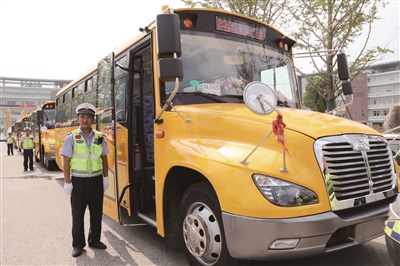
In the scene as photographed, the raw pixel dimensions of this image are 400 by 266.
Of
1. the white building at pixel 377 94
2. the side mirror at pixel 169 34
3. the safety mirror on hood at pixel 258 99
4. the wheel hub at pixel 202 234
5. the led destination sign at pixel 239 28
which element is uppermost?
the white building at pixel 377 94

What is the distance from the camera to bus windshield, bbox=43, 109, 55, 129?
13763 mm

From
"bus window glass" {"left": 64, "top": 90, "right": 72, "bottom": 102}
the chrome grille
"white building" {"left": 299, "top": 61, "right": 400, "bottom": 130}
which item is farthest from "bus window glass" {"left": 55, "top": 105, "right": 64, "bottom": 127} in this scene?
"white building" {"left": 299, "top": 61, "right": 400, "bottom": 130}

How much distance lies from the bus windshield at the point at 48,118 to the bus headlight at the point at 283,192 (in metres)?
13.0

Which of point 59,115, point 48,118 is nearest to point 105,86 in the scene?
point 59,115

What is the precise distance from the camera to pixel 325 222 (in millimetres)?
2473

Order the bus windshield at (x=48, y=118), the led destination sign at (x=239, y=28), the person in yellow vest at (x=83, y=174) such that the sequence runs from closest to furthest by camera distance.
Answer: the led destination sign at (x=239, y=28)
the person in yellow vest at (x=83, y=174)
the bus windshield at (x=48, y=118)

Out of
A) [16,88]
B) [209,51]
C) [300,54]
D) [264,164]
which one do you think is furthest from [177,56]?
[16,88]

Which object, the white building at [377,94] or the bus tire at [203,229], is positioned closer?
the bus tire at [203,229]

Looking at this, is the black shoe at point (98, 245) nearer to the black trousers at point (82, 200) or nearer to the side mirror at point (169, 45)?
the black trousers at point (82, 200)

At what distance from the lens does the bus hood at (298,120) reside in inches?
110

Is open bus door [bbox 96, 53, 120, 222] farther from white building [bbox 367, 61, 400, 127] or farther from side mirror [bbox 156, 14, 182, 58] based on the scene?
white building [bbox 367, 61, 400, 127]

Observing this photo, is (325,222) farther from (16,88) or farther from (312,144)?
(16,88)

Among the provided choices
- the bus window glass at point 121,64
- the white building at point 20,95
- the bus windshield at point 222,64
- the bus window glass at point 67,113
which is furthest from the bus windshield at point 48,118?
the white building at point 20,95

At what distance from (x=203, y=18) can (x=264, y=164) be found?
2.07m
